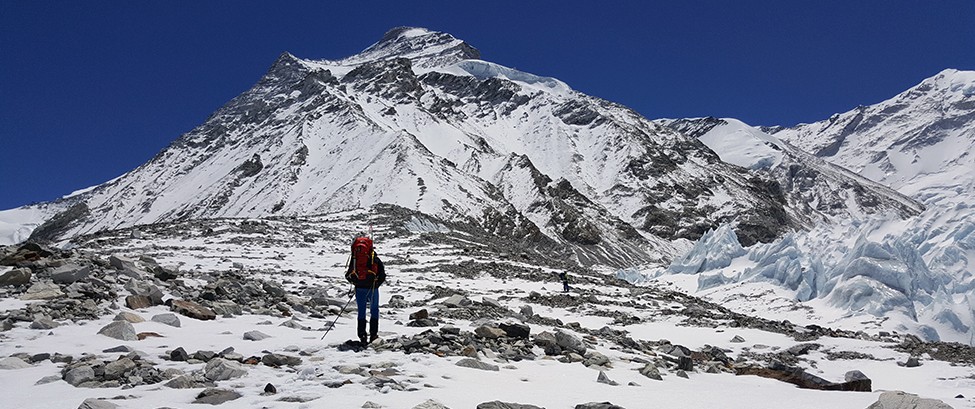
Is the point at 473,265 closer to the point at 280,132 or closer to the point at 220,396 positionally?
the point at 220,396

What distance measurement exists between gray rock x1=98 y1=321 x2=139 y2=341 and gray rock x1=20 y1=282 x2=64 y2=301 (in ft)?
9.59

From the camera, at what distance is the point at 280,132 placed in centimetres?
14775

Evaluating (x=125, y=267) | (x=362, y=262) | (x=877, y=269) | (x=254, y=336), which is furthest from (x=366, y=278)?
(x=877, y=269)

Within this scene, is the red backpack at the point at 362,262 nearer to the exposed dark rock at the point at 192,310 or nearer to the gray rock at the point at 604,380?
the exposed dark rock at the point at 192,310

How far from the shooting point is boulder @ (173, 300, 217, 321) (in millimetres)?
11578

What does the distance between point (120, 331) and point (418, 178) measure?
8022cm

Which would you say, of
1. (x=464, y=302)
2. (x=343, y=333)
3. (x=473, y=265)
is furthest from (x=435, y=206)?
(x=343, y=333)

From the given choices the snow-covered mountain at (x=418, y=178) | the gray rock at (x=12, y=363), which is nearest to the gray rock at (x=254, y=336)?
the gray rock at (x=12, y=363)

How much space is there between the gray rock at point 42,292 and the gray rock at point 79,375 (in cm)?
521

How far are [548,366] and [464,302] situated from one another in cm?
760

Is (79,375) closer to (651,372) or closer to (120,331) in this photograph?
(120,331)

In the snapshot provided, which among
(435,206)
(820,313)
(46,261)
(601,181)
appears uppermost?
(601,181)

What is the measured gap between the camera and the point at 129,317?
10.4 meters

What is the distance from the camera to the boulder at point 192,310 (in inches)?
456
